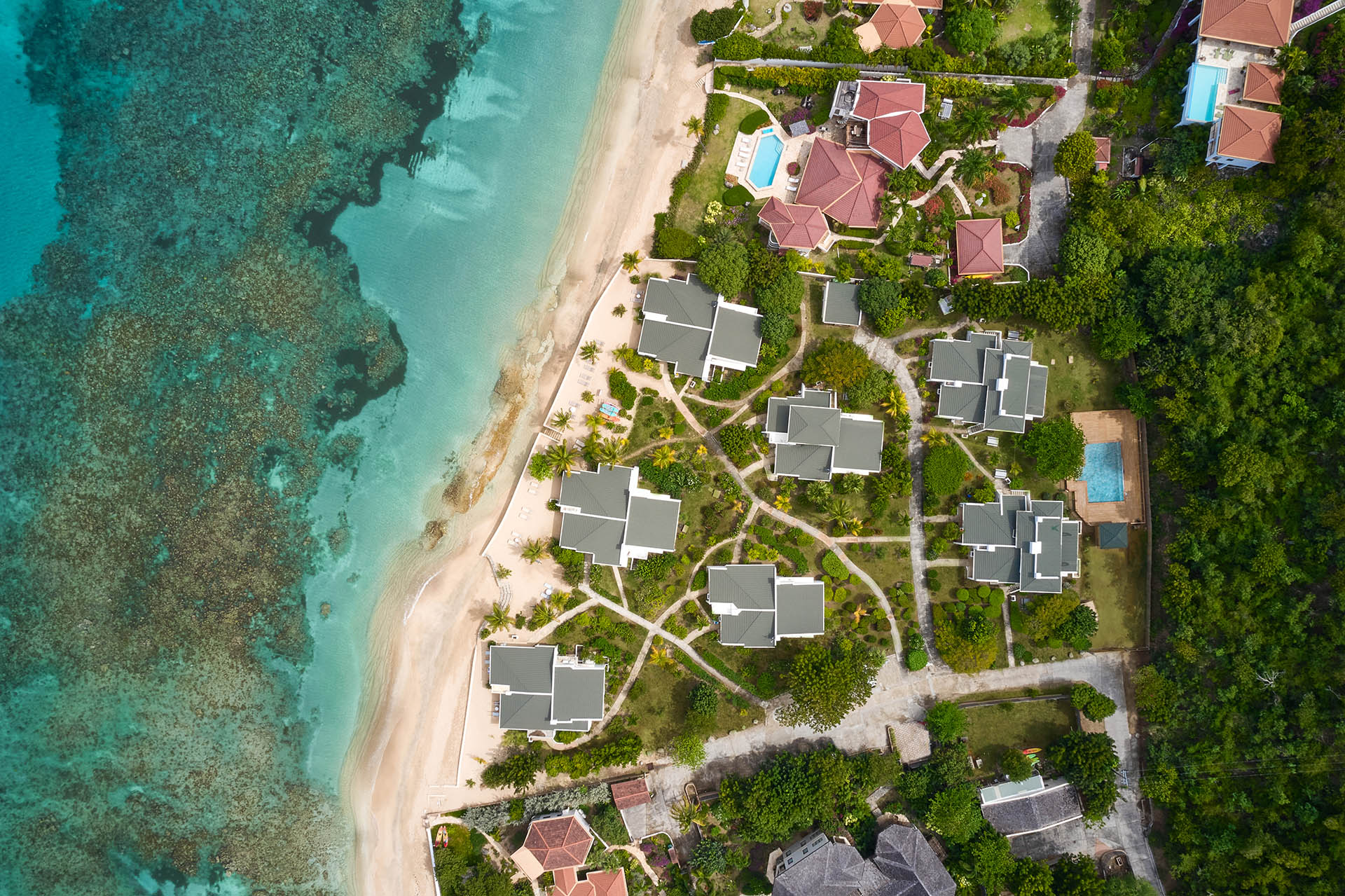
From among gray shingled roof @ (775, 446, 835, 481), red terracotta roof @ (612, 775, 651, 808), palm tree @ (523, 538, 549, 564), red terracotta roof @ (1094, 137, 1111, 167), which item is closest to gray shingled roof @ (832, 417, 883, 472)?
gray shingled roof @ (775, 446, 835, 481)

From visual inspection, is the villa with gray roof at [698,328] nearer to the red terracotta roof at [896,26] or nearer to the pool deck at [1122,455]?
the red terracotta roof at [896,26]

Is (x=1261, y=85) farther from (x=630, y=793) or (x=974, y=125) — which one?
(x=630, y=793)

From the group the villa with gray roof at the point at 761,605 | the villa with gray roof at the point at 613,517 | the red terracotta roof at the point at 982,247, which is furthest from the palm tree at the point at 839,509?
the red terracotta roof at the point at 982,247

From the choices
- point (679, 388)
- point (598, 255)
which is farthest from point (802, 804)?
point (598, 255)

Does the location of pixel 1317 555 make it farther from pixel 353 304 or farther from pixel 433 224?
pixel 353 304

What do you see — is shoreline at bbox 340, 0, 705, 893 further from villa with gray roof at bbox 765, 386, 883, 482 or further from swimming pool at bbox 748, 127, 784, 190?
villa with gray roof at bbox 765, 386, 883, 482

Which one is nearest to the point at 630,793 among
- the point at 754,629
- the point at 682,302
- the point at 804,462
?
the point at 754,629
